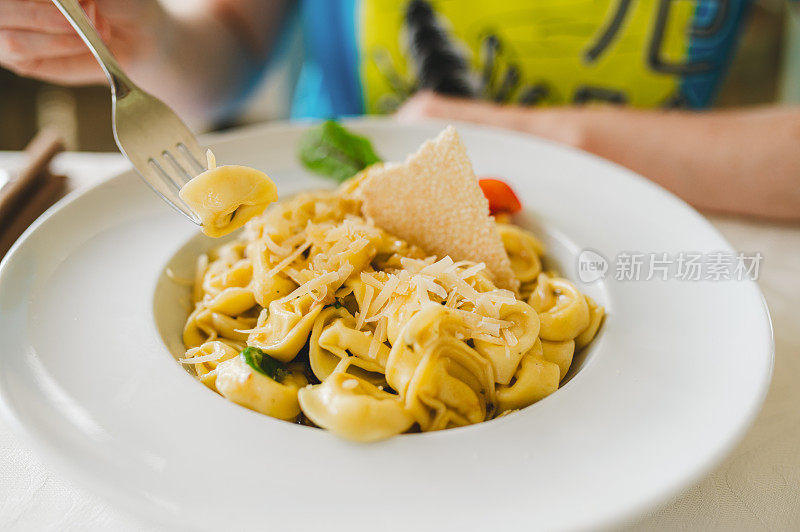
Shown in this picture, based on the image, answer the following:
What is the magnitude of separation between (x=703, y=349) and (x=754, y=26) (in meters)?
5.62

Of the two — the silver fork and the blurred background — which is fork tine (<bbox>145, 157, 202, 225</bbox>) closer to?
the silver fork

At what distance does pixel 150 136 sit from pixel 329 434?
90 cm

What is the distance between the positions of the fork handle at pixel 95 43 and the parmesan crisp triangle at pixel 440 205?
0.62m

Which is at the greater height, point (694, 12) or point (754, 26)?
point (694, 12)

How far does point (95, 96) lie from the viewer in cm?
576

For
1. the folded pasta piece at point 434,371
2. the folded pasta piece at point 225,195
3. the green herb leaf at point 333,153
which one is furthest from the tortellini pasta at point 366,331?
the green herb leaf at point 333,153

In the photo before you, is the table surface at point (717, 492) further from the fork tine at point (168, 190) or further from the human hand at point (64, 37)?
the human hand at point (64, 37)

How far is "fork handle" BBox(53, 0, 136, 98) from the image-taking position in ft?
4.91

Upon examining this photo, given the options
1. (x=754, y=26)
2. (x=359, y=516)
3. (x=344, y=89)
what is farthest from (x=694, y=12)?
(x=754, y=26)

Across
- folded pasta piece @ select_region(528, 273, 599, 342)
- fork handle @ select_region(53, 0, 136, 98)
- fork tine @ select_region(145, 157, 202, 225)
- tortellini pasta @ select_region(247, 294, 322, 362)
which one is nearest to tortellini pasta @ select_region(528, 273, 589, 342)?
folded pasta piece @ select_region(528, 273, 599, 342)

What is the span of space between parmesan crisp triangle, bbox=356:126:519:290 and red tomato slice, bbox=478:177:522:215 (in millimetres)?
278

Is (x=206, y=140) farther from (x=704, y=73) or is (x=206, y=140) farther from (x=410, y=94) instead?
(x=704, y=73)

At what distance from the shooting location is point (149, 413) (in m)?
1.20

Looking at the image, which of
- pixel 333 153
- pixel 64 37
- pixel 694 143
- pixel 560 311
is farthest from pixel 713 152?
pixel 64 37
